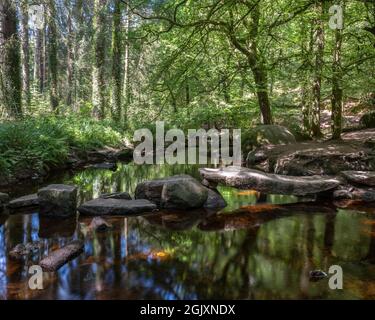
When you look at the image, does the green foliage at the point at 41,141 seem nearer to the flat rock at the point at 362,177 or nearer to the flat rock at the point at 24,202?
the flat rock at the point at 24,202

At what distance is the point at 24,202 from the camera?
733 cm

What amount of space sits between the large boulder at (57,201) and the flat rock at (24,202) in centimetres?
55

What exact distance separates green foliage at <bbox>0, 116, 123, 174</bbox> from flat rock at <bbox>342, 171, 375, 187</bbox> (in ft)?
25.9

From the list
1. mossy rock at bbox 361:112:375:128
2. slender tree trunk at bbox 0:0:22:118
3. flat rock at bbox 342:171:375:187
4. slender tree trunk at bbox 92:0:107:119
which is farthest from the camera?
slender tree trunk at bbox 92:0:107:119

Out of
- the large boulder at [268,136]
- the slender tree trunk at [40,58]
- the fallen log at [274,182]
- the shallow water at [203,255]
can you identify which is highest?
the slender tree trunk at [40,58]

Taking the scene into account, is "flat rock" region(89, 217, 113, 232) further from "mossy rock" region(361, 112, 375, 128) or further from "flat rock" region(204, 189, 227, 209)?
"mossy rock" region(361, 112, 375, 128)

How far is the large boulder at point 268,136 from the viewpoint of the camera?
1286cm

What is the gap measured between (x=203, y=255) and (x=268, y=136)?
851cm

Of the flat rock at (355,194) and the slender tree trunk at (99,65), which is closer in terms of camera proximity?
the flat rock at (355,194)

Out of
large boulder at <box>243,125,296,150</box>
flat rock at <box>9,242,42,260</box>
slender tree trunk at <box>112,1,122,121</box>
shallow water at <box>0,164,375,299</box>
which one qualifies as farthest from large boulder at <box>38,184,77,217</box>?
slender tree trunk at <box>112,1,122,121</box>

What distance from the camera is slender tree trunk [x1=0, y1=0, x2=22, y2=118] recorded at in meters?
12.1

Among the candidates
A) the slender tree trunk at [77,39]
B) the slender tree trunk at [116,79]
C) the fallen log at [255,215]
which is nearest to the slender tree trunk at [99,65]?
the slender tree trunk at [116,79]

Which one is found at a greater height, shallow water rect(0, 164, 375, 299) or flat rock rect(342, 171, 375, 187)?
flat rock rect(342, 171, 375, 187)

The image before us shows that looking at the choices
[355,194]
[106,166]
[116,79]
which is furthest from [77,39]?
[355,194]
